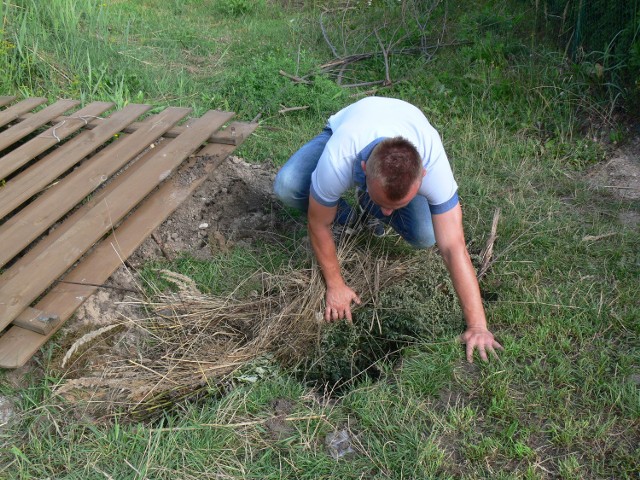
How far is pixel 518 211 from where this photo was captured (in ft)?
13.0

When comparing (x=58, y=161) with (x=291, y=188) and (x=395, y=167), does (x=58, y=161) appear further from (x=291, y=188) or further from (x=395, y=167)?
(x=395, y=167)

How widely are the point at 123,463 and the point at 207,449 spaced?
0.34 m

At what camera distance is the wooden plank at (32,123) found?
4.18 metres

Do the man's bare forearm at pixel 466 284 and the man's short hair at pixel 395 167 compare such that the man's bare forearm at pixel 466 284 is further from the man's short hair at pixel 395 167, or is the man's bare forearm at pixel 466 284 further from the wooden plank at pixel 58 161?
the wooden plank at pixel 58 161

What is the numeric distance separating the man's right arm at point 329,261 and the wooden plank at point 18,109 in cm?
272

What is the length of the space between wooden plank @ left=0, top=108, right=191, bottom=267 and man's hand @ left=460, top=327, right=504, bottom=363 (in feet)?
7.67

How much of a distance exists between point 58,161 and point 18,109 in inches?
39.3

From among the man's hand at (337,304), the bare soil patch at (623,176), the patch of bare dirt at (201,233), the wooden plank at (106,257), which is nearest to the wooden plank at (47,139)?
the wooden plank at (106,257)

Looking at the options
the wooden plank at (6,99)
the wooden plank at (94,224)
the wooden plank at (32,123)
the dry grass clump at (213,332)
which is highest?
the wooden plank at (6,99)

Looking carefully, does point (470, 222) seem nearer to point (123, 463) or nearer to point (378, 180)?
point (378, 180)

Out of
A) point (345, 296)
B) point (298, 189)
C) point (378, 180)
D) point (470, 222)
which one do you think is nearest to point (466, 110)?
point (470, 222)

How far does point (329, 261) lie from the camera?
3.12 meters

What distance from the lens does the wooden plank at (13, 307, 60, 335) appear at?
2.88m

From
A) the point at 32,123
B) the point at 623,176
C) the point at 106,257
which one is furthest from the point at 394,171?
the point at 32,123
